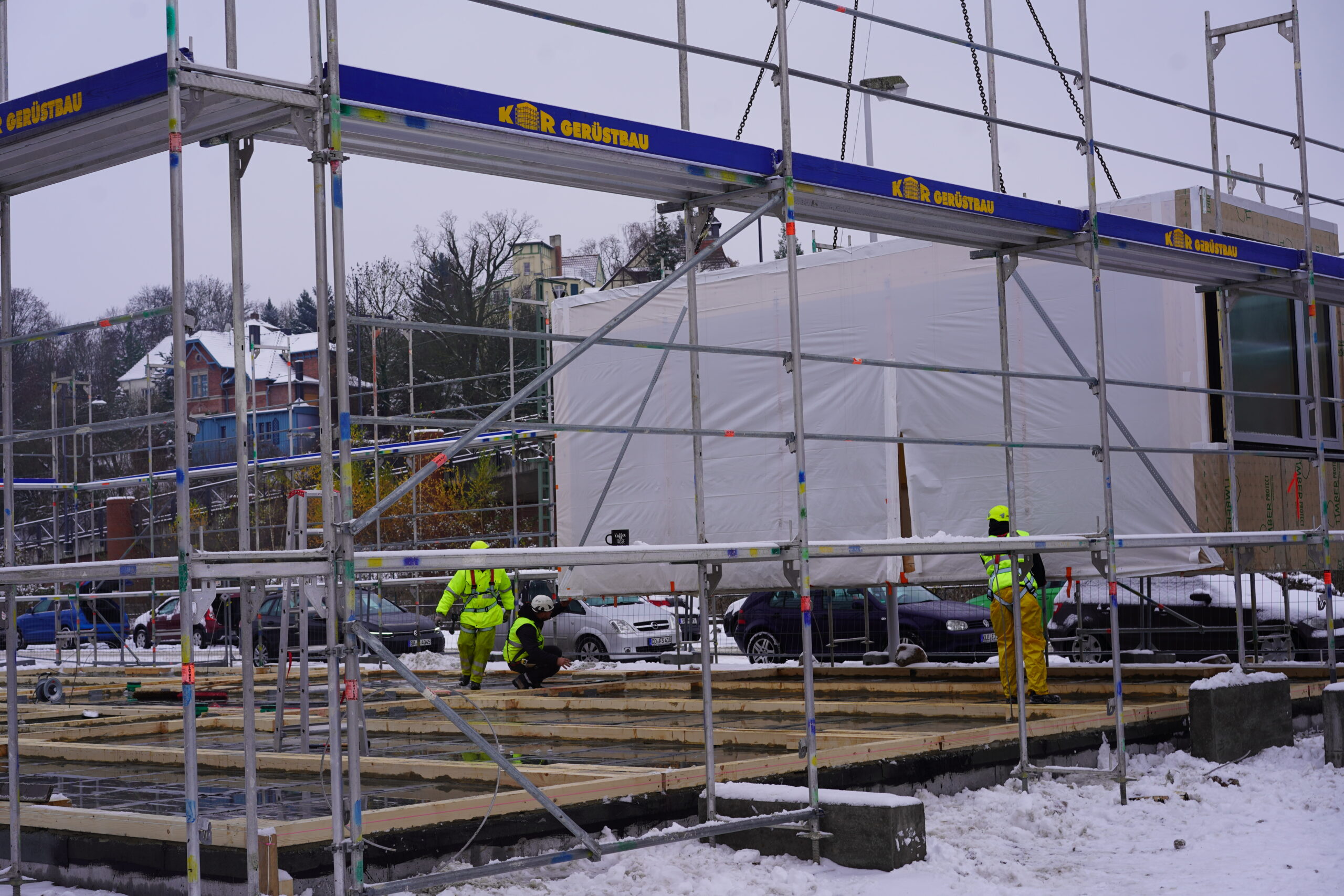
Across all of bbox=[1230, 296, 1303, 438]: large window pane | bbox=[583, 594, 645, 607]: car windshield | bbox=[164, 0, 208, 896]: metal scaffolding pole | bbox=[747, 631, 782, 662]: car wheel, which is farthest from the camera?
bbox=[583, 594, 645, 607]: car windshield

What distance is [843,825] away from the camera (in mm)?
7199

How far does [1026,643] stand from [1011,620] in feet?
0.80

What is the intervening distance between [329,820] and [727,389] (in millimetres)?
12538

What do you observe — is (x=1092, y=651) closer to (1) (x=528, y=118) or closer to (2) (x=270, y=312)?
(1) (x=528, y=118)

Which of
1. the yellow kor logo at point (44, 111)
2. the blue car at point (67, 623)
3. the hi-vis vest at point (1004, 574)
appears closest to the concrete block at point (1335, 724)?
the hi-vis vest at point (1004, 574)

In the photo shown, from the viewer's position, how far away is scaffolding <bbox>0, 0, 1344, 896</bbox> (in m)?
5.71

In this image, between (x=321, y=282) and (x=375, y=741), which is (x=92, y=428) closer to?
(x=321, y=282)

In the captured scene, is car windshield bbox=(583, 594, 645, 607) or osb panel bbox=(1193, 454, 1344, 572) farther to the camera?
car windshield bbox=(583, 594, 645, 607)

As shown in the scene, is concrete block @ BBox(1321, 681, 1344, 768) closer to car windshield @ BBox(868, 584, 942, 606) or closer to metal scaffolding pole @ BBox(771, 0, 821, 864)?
metal scaffolding pole @ BBox(771, 0, 821, 864)

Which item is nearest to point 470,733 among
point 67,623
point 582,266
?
point 67,623

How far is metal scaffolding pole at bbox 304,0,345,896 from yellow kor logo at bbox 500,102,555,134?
4.12ft

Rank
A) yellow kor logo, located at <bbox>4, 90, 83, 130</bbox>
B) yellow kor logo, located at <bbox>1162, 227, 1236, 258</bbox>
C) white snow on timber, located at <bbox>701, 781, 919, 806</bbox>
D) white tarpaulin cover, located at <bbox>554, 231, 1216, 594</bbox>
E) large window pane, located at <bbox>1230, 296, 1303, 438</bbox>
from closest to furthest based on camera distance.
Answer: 1. yellow kor logo, located at <bbox>4, 90, 83, 130</bbox>
2. white snow on timber, located at <bbox>701, 781, 919, 806</bbox>
3. yellow kor logo, located at <bbox>1162, 227, 1236, 258</bbox>
4. large window pane, located at <bbox>1230, 296, 1303, 438</bbox>
5. white tarpaulin cover, located at <bbox>554, 231, 1216, 594</bbox>

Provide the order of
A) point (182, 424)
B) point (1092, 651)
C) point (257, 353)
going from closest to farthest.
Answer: point (182, 424), point (1092, 651), point (257, 353)

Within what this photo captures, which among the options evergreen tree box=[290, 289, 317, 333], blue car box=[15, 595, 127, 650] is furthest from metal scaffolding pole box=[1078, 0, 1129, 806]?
evergreen tree box=[290, 289, 317, 333]
